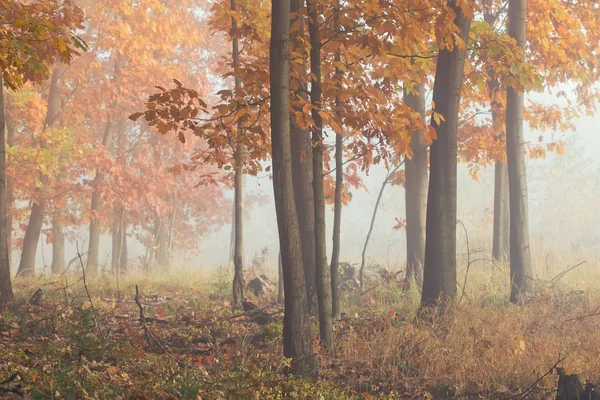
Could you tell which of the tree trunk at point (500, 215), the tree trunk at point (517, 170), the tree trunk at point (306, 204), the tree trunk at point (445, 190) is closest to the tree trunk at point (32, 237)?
the tree trunk at point (306, 204)

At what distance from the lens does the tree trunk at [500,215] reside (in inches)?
487

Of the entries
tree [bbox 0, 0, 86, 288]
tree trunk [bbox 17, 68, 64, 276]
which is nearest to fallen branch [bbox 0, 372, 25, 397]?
tree [bbox 0, 0, 86, 288]

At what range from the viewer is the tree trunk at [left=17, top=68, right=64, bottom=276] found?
16.7 meters

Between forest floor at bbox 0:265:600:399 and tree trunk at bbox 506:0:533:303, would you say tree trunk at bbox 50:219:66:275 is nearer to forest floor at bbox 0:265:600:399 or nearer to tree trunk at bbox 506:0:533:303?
forest floor at bbox 0:265:600:399

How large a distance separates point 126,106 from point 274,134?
15.0 metres

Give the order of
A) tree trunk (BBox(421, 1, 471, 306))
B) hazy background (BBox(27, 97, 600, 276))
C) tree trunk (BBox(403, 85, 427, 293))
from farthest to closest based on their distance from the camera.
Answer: hazy background (BBox(27, 97, 600, 276)) → tree trunk (BBox(403, 85, 427, 293)) → tree trunk (BBox(421, 1, 471, 306))

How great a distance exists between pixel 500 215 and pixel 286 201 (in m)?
8.89

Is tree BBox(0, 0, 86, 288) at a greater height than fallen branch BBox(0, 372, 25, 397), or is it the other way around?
tree BBox(0, 0, 86, 288)

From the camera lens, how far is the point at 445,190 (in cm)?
768

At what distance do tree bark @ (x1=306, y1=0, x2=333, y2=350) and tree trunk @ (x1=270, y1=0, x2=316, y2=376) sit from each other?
2.67ft

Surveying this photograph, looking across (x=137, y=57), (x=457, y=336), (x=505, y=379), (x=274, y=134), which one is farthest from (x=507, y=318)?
(x=137, y=57)

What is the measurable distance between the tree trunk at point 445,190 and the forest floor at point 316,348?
49 cm

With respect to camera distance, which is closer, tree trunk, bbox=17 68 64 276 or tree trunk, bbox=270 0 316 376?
tree trunk, bbox=270 0 316 376

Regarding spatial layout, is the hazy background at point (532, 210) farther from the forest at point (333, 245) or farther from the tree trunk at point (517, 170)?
the tree trunk at point (517, 170)
